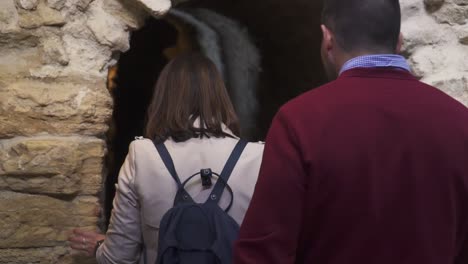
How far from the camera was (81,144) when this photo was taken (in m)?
1.88

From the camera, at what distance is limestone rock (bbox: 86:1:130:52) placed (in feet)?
6.27

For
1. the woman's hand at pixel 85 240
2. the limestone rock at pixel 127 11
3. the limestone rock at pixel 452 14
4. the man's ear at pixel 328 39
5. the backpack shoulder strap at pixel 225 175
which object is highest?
the limestone rock at pixel 452 14

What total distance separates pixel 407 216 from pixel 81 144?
1.01m

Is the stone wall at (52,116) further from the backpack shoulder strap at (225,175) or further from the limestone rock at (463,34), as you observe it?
the limestone rock at (463,34)

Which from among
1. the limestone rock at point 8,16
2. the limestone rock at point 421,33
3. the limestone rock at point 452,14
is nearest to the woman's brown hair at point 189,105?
the limestone rock at point 8,16

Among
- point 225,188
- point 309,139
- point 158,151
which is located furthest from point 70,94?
point 309,139

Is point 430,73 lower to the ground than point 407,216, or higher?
higher

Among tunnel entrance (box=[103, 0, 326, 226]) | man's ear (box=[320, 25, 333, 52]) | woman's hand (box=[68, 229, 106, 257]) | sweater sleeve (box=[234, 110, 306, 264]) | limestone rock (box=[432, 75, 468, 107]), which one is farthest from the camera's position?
tunnel entrance (box=[103, 0, 326, 226])

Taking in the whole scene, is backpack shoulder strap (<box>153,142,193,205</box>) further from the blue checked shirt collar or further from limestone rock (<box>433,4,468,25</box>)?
limestone rock (<box>433,4,468,25</box>)

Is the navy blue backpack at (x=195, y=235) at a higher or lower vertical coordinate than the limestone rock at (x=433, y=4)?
lower

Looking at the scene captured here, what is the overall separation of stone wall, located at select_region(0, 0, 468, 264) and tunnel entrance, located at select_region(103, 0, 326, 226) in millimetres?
456

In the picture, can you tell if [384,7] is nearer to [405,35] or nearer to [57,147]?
[405,35]

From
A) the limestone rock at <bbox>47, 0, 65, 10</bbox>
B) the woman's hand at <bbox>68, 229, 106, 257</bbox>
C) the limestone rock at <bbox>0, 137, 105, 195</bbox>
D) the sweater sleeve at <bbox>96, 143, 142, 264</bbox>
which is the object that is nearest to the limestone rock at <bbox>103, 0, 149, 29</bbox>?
the limestone rock at <bbox>47, 0, 65, 10</bbox>

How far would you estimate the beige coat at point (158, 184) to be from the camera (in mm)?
1572
